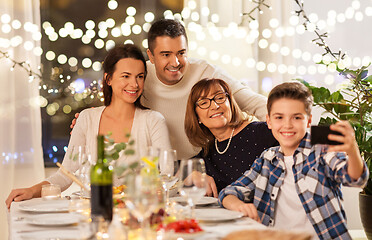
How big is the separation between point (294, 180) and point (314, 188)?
0.33 ft

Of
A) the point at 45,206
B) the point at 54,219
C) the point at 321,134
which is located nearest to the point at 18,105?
the point at 45,206

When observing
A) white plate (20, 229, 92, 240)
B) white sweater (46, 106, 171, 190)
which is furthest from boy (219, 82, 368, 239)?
white sweater (46, 106, 171, 190)

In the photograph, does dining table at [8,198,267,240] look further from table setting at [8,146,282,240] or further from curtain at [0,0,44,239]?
curtain at [0,0,44,239]

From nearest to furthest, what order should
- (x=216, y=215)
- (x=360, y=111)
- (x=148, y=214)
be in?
(x=148, y=214), (x=216, y=215), (x=360, y=111)

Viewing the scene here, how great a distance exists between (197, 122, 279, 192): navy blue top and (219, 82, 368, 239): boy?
355mm

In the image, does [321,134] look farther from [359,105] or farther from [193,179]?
[359,105]

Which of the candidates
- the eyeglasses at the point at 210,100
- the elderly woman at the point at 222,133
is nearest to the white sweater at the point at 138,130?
the elderly woman at the point at 222,133

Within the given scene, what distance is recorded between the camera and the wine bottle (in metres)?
1.60

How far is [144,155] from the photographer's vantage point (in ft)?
6.02

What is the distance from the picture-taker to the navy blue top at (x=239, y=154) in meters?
2.55

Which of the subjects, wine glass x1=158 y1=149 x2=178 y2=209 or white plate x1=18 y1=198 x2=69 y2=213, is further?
white plate x1=18 y1=198 x2=69 y2=213

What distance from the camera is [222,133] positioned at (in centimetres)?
263

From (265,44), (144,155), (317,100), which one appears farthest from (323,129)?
(265,44)

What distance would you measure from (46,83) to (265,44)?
164 cm
